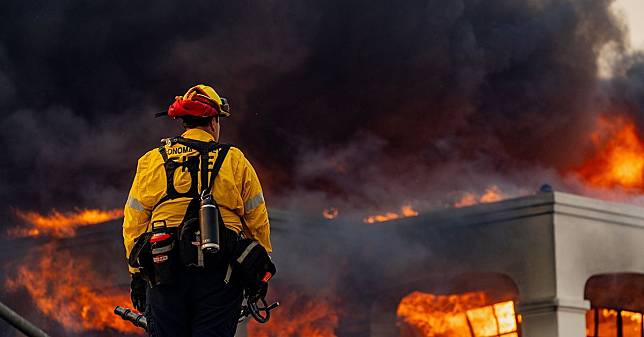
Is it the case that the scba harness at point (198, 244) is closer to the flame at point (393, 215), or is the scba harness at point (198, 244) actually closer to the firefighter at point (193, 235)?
the firefighter at point (193, 235)

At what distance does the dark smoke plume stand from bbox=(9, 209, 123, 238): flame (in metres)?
0.13

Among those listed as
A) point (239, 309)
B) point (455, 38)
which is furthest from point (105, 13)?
point (239, 309)

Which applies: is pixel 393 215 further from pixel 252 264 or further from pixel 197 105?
pixel 252 264

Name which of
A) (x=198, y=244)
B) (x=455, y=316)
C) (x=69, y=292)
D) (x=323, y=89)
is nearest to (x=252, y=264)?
(x=198, y=244)

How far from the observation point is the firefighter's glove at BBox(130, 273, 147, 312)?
476 centimetres

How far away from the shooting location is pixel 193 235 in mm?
4512

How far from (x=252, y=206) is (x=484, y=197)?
10.0 m

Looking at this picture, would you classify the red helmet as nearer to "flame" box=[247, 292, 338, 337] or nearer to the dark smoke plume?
"flame" box=[247, 292, 338, 337]

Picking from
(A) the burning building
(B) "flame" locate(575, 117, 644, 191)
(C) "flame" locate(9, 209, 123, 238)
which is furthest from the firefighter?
(B) "flame" locate(575, 117, 644, 191)

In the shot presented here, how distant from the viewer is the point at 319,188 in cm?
1484

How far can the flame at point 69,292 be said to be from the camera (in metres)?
14.0

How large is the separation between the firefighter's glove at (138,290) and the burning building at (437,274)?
8.32 metres

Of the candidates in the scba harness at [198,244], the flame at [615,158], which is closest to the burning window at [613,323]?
the flame at [615,158]

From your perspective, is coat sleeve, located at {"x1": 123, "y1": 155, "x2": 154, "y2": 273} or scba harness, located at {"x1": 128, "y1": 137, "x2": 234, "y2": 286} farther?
coat sleeve, located at {"x1": 123, "y1": 155, "x2": 154, "y2": 273}
